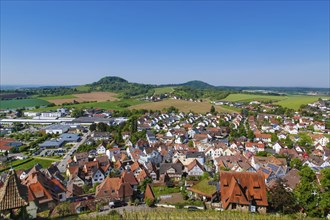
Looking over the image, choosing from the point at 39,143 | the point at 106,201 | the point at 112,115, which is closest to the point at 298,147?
the point at 106,201

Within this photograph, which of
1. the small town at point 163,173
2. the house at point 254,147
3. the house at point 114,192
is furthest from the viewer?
the house at point 254,147

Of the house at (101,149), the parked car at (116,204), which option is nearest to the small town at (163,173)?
the house at (101,149)

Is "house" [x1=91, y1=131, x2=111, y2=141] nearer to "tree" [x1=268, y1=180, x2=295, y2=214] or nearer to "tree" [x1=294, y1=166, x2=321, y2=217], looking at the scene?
"tree" [x1=268, y1=180, x2=295, y2=214]

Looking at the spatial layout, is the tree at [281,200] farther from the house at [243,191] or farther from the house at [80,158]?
the house at [80,158]

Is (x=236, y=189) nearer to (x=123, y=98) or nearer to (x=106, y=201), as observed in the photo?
(x=106, y=201)

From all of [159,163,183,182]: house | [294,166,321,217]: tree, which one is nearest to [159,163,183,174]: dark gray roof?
[159,163,183,182]: house
